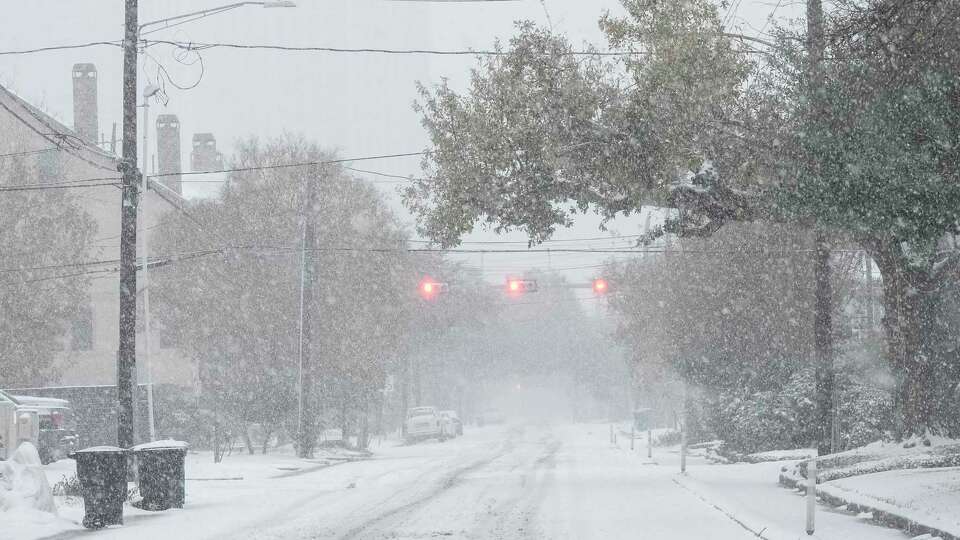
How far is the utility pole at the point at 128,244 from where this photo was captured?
1958cm

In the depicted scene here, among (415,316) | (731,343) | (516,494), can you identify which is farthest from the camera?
(415,316)

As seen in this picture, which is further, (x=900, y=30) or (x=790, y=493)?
(x=790, y=493)

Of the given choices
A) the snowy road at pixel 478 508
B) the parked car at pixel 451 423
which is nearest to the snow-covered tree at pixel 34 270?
the snowy road at pixel 478 508

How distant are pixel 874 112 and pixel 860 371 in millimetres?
17491

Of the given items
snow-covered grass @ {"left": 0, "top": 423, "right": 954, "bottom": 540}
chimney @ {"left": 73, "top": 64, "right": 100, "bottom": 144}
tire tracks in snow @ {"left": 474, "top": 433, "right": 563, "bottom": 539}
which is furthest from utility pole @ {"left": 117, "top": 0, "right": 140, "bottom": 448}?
chimney @ {"left": 73, "top": 64, "right": 100, "bottom": 144}

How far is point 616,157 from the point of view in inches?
765

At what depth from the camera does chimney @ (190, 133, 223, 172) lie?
6612 centimetres

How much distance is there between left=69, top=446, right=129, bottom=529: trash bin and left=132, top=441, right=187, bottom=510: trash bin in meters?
1.86

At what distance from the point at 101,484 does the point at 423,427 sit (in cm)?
3944

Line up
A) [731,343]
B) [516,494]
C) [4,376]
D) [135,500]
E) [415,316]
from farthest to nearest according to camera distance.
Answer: [415,316], [4,376], [731,343], [516,494], [135,500]

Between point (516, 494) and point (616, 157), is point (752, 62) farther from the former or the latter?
point (516, 494)

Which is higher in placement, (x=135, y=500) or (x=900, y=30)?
(x=900, y=30)

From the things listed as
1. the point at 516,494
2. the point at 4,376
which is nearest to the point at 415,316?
the point at 4,376

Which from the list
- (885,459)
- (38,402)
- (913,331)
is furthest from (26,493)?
(913,331)
